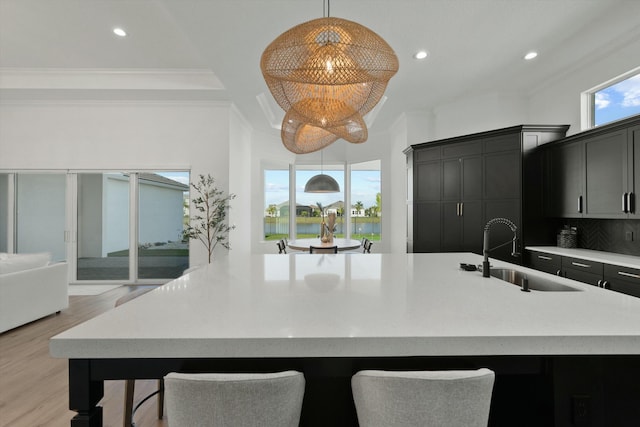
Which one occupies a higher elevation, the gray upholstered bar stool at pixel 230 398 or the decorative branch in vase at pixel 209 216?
the decorative branch in vase at pixel 209 216

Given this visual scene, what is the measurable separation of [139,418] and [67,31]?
439 centimetres

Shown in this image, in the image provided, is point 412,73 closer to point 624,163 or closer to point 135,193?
point 624,163

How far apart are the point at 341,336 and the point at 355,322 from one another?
12 centimetres

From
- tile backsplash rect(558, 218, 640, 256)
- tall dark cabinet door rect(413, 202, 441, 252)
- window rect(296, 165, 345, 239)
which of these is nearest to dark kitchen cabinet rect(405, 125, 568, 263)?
tall dark cabinet door rect(413, 202, 441, 252)

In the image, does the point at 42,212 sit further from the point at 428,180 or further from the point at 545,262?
the point at 545,262

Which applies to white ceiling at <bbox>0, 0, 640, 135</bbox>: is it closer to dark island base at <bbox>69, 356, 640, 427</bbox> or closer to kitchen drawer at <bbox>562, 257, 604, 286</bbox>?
kitchen drawer at <bbox>562, 257, 604, 286</bbox>

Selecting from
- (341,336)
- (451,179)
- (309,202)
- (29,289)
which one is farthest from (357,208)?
(341,336)

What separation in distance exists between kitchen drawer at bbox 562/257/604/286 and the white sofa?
5804mm

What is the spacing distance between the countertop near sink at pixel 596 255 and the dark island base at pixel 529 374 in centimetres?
217

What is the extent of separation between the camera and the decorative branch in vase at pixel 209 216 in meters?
5.01

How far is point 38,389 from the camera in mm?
2176

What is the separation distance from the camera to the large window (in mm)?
7266

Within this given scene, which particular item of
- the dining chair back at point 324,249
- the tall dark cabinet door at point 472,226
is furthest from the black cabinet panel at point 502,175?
the dining chair back at point 324,249

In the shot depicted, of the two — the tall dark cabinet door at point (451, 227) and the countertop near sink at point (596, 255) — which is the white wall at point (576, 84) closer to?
the countertop near sink at point (596, 255)
